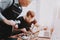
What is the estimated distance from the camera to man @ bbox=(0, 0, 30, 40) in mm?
851

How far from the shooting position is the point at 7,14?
855 mm

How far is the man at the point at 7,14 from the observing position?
0.85m

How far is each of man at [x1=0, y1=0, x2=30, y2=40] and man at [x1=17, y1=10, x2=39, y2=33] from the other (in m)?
0.05

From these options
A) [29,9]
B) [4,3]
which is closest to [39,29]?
[29,9]

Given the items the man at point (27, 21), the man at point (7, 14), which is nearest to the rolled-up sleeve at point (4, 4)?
the man at point (7, 14)

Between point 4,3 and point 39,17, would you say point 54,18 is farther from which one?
point 4,3

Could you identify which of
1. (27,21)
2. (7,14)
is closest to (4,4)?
(7,14)

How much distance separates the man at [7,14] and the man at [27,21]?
0.05 m

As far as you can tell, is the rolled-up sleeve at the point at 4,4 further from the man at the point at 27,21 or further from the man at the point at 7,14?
the man at the point at 27,21

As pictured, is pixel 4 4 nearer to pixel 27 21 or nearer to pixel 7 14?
pixel 7 14

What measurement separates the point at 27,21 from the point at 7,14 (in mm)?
150

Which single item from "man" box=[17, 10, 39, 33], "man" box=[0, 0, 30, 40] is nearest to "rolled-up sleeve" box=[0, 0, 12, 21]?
"man" box=[0, 0, 30, 40]

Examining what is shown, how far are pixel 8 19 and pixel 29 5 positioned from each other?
176mm

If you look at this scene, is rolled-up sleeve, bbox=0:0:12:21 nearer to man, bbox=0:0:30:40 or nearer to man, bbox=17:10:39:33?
man, bbox=0:0:30:40
